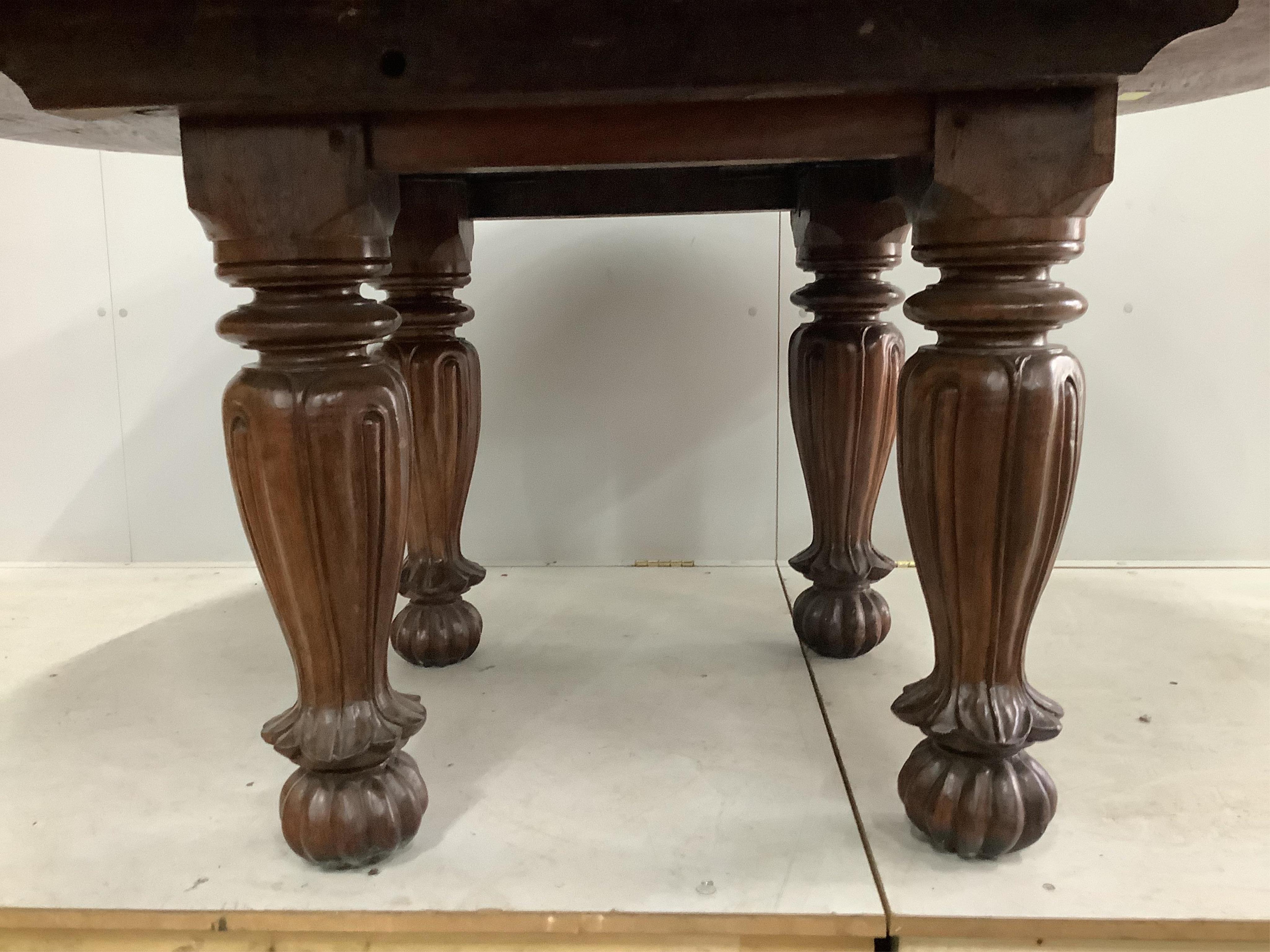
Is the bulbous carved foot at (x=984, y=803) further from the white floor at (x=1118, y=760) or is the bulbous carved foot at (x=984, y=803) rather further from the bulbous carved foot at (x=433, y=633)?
the bulbous carved foot at (x=433, y=633)

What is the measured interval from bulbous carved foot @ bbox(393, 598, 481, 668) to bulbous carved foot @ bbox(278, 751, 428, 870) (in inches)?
13.8

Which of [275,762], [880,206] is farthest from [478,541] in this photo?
[880,206]

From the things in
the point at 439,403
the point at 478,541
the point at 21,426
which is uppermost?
the point at 439,403

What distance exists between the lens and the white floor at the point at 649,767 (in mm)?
612

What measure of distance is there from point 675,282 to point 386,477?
0.89m

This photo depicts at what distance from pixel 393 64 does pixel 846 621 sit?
0.70 meters

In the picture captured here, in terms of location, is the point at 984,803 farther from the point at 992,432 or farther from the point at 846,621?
the point at 846,621

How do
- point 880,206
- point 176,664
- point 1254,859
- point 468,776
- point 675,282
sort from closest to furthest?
point 1254,859 < point 468,776 < point 880,206 < point 176,664 < point 675,282

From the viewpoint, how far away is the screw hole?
52 centimetres

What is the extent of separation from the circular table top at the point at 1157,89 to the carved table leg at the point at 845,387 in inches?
9.5

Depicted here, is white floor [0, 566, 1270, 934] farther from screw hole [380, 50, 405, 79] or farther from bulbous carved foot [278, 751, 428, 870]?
screw hole [380, 50, 405, 79]

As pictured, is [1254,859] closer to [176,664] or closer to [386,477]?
[386,477]

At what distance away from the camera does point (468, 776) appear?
0.77 meters

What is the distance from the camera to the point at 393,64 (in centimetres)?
52
